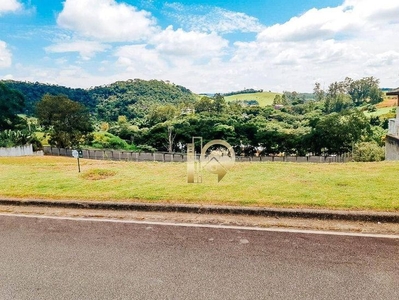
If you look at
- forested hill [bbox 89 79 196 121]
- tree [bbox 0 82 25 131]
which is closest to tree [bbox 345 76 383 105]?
forested hill [bbox 89 79 196 121]

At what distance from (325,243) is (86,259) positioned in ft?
11.7

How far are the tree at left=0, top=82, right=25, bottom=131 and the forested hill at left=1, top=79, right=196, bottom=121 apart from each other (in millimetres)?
52786

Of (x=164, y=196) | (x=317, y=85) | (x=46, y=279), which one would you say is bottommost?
(x=46, y=279)

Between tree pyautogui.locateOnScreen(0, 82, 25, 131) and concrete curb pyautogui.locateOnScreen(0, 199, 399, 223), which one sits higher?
tree pyautogui.locateOnScreen(0, 82, 25, 131)

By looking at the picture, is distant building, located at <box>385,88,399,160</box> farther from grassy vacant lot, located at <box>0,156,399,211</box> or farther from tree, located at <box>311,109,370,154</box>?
tree, located at <box>311,109,370,154</box>

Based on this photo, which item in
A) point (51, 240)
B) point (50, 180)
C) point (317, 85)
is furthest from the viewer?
point (317, 85)

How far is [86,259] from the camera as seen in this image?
15.3ft

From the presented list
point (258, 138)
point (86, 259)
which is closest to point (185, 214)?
point (86, 259)

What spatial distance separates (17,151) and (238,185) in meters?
29.9

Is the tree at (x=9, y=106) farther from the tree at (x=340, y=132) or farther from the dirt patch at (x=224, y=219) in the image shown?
the tree at (x=340, y=132)

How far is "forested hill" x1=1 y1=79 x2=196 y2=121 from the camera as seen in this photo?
10250 centimetres

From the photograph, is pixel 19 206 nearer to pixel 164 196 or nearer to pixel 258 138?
pixel 164 196

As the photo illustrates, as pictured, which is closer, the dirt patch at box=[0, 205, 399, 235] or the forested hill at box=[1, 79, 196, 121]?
the dirt patch at box=[0, 205, 399, 235]

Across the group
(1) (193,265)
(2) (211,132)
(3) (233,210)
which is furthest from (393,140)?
(2) (211,132)
